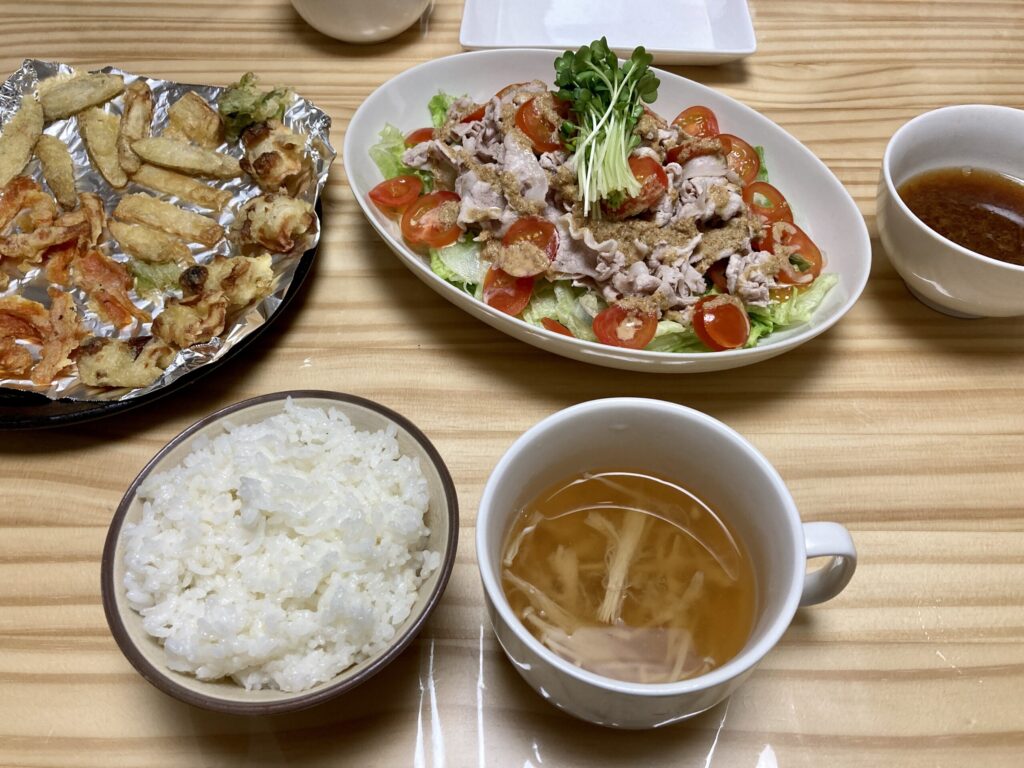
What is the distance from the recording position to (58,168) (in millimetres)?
1725

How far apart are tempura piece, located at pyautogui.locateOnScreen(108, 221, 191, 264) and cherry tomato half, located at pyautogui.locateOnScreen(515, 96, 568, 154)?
2.63ft

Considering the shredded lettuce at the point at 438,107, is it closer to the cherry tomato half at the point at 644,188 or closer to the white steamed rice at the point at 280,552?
the cherry tomato half at the point at 644,188

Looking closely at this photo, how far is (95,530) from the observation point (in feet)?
4.01

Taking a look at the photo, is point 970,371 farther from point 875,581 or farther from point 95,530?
point 95,530

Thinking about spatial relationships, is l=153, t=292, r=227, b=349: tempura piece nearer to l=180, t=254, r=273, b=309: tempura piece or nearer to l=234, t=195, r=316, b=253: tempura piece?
l=180, t=254, r=273, b=309: tempura piece

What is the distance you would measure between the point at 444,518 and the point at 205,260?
982 mm

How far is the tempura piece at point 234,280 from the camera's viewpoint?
4.70ft

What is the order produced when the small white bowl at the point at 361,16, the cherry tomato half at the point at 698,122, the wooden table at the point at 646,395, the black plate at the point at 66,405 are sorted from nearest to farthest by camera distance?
the wooden table at the point at 646,395
the black plate at the point at 66,405
the cherry tomato half at the point at 698,122
the small white bowl at the point at 361,16

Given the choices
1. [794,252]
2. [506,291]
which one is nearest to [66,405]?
[506,291]

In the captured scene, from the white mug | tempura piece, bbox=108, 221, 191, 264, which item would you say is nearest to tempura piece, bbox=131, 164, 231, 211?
tempura piece, bbox=108, 221, 191, 264

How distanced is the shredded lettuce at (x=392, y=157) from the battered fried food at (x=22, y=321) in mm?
770

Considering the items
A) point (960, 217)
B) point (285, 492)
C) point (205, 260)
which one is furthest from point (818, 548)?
point (205, 260)

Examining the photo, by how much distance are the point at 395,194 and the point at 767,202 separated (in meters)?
0.82

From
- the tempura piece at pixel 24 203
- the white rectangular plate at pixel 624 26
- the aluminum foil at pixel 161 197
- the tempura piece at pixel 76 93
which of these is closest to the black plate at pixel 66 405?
the aluminum foil at pixel 161 197
